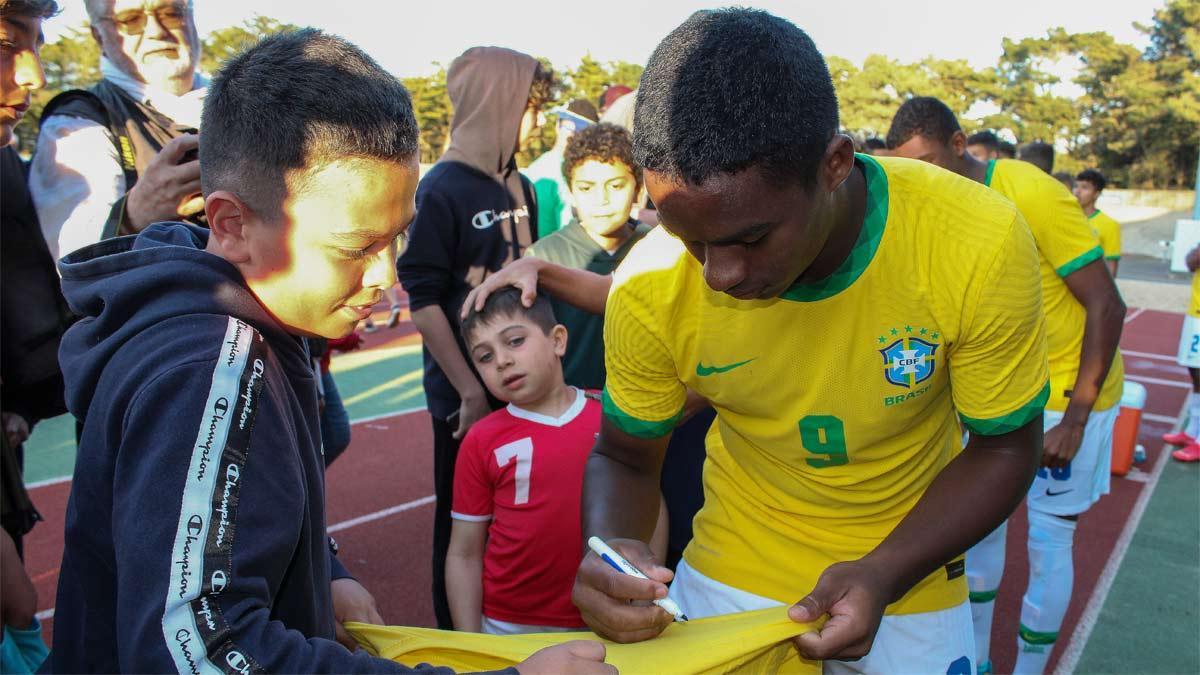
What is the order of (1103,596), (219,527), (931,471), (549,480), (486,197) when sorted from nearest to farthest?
1. (219,527)
2. (931,471)
3. (549,480)
4. (486,197)
5. (1103,596)

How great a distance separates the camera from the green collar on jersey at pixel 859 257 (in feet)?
5.58

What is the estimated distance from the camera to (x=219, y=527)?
1075 millimetres

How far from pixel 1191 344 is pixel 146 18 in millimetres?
8284

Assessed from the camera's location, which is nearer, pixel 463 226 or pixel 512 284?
pixel 512 284

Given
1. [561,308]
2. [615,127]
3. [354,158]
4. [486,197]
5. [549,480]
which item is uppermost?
[354,158]

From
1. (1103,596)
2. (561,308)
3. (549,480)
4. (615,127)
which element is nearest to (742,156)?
(549,480)

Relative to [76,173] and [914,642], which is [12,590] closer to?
[76,173]

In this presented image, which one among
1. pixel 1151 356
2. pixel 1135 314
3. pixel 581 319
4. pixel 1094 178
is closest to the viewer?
pixel 581 319

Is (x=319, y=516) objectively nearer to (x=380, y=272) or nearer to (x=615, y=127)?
(x=380, y=272)

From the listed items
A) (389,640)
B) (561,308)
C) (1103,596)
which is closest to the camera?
(389,640)

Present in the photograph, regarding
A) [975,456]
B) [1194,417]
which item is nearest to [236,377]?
[975,456]

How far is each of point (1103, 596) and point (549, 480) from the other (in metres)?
3.59

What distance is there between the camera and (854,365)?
1.74m

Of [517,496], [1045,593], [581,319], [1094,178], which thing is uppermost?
[581,319]
